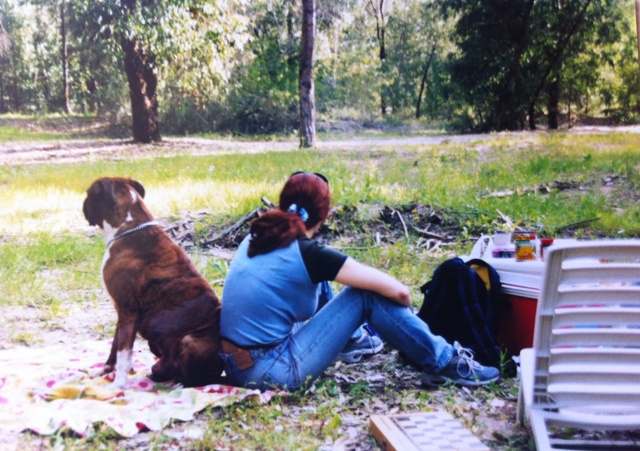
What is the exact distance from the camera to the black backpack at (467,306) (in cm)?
302

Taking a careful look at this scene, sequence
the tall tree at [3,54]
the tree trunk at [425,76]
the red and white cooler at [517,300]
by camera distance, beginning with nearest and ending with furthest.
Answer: the red and white cooler at [517,300], the tall tree at [3,54], the tree trunk at [425,76]

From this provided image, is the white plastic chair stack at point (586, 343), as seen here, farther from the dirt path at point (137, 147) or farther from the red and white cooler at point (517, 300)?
the dirt path at point (137, 147)

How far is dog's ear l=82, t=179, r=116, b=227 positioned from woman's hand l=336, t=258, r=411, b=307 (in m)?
1.02

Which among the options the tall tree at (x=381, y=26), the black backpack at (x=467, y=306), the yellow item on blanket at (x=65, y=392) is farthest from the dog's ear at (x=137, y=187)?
the tall tree at (x=381, y=26)

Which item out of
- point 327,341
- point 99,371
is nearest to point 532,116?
point 327,341

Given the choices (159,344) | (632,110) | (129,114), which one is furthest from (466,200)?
(159,344)

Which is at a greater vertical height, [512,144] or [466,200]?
[512,144]

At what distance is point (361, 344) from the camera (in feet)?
10.6

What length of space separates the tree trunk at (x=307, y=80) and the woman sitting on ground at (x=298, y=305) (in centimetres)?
130

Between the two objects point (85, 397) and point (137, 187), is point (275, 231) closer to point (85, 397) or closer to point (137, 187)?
point (137, 187)

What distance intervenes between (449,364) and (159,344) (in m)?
1.11

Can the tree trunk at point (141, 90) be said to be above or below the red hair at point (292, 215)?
above

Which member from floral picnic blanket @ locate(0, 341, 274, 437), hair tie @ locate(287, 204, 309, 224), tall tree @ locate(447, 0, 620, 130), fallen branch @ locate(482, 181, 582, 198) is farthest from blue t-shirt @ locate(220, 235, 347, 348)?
fallen branch @ locate(482, 181, 582, 198)

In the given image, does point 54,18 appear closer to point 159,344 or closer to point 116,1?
point 116,1
